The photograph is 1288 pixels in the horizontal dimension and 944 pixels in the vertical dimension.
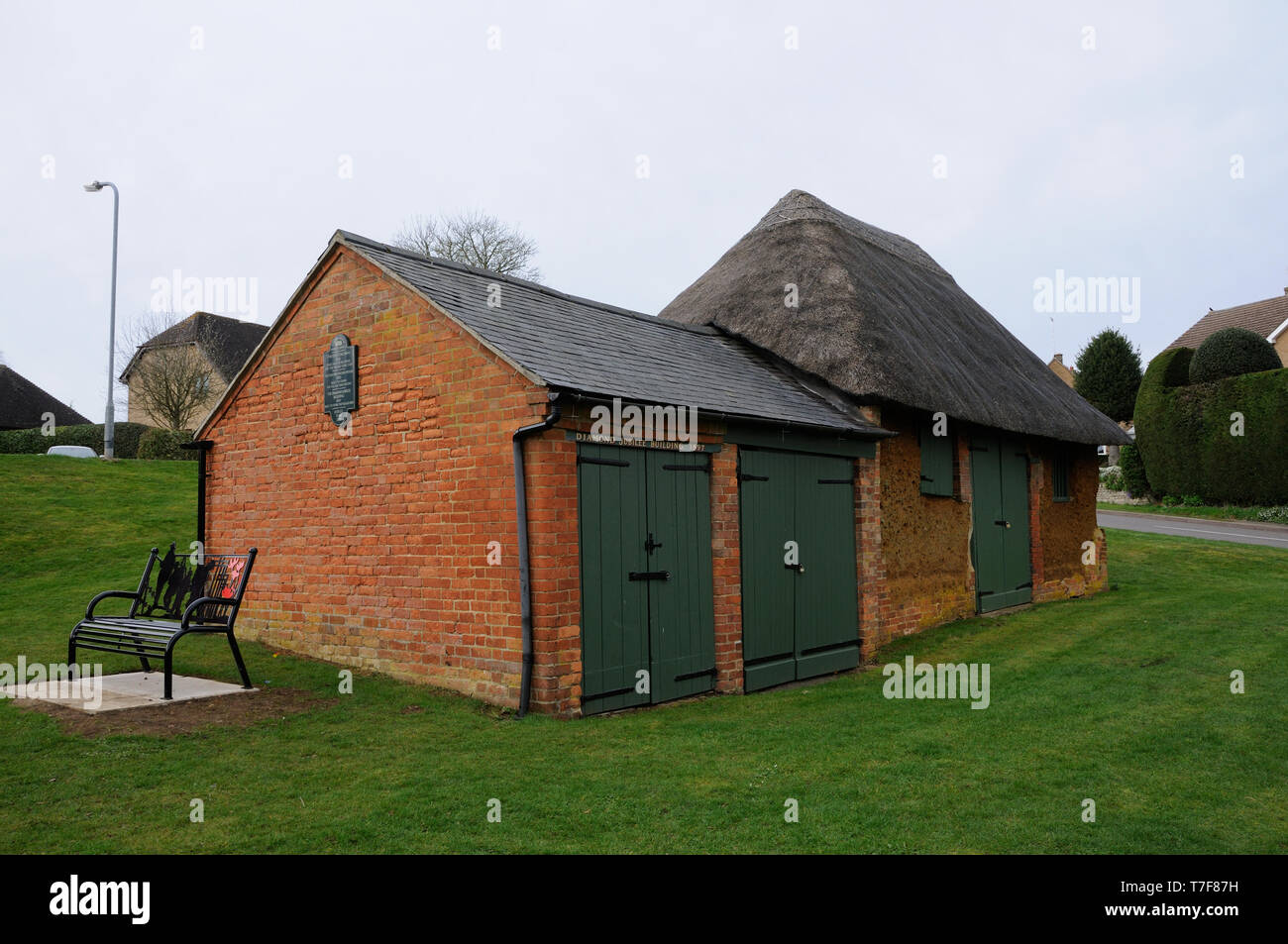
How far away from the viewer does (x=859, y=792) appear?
5320mm

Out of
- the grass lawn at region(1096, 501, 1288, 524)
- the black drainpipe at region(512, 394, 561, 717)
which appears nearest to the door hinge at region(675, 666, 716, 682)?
the black drainpipe at region(512, 394, 561, 717)

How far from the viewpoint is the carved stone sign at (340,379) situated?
29.3 feet

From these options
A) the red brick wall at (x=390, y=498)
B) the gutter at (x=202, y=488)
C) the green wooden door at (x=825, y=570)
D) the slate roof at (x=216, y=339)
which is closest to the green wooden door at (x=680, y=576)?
the red brick wall at (x=390, y=498)

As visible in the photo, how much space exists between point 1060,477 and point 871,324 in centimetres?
691

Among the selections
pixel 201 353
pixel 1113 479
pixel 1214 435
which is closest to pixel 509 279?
pixel 1214 435

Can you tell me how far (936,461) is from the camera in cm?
1287

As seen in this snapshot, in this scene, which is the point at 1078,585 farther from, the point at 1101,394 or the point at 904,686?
the point at 1101,394

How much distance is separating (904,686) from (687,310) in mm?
7617

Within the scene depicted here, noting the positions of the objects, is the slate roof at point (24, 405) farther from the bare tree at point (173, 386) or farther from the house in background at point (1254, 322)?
the house in background at point (1254, 322)

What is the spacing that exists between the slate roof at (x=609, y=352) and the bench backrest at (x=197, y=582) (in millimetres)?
2906
